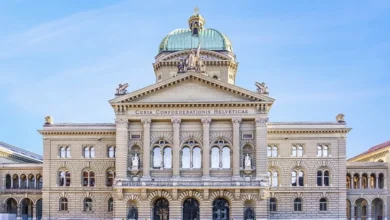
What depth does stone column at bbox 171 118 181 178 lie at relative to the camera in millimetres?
68438

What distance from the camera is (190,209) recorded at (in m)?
68.2

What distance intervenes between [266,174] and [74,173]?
2636 cm

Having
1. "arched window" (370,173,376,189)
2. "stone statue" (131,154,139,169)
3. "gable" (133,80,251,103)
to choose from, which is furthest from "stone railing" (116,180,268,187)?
"arched window" (370,173,376,189)

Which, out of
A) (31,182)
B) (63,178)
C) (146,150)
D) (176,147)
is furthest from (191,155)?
(31,182)

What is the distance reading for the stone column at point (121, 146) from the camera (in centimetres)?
6869

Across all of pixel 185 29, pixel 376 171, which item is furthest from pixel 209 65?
pixel 376 171

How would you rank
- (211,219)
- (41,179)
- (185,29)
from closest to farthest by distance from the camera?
(211,219) < (41,179) < (185,29)

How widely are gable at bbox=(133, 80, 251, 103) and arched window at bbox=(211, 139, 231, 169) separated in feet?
18.6

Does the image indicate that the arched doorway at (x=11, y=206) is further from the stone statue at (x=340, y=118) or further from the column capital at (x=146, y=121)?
the stone statue at (x=340, y=118)

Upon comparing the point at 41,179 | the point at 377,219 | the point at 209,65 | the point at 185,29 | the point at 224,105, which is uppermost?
the point at 185,29

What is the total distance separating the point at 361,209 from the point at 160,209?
2965cm

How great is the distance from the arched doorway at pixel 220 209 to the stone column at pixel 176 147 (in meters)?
6.01

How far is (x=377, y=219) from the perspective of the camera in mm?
76312

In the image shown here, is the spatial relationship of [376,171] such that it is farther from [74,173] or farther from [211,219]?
[74,173]
